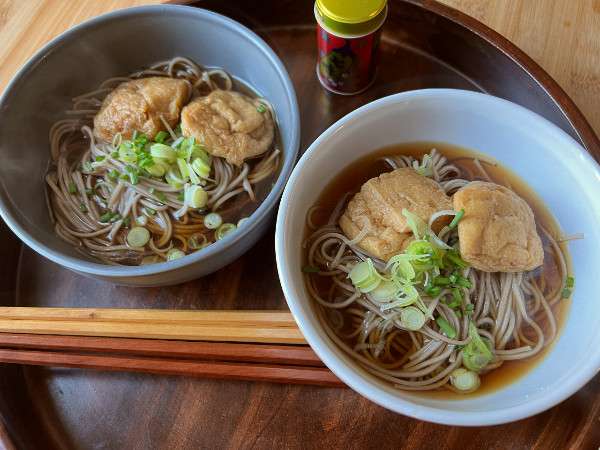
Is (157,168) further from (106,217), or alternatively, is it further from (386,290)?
(386,290)

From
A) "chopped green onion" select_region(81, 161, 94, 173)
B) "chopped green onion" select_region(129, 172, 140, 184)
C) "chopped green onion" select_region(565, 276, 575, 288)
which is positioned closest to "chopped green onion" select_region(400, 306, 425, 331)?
"chopped green onion" select_region(565, 276, 575, 288)

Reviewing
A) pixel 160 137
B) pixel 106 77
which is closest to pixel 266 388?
pixel 160 137

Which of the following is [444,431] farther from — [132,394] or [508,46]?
[508,46]

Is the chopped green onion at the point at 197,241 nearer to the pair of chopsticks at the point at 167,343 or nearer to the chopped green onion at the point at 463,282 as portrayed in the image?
the pair of chopsticks at the point at 167,343

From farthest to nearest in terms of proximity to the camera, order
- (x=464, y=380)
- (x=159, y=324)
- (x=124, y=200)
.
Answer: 1. (x=124, y=200)
2. (x=159, y=324)
3. (x=464, y=380)

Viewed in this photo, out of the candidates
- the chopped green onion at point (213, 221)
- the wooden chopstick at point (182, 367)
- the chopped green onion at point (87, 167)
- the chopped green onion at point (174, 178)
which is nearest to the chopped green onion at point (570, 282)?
the wooden chopstick at point (182, 367)
